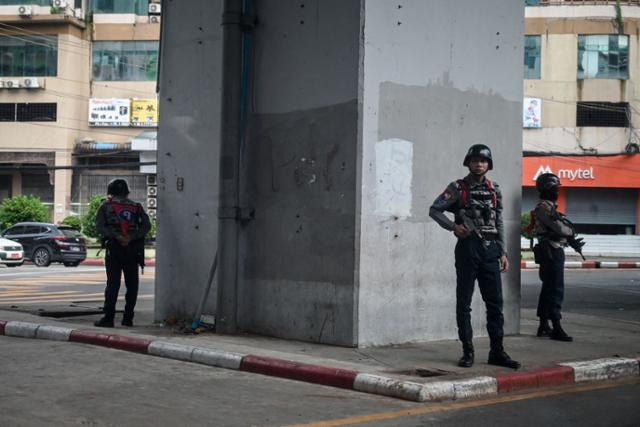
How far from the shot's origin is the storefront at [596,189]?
44.5 meters

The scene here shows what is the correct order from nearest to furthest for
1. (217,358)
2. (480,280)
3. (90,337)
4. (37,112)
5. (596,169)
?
(480,280), (217,358), (90,337), (596,169), (37,112)

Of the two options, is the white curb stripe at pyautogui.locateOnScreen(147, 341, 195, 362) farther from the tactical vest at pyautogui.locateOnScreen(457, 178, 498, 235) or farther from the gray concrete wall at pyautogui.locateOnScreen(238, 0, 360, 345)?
the tactical vest at pyautogui.locateOnScreen(457, 178, 498, 235)

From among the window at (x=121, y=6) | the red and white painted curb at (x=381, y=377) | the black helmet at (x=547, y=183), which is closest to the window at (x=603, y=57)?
the window at (x=121, y=6)

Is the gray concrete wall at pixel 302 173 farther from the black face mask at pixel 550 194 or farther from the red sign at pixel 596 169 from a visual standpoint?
the red sign at pixel 596 169

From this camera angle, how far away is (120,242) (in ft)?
32.5

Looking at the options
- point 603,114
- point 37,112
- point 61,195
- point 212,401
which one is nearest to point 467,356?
point 212,401

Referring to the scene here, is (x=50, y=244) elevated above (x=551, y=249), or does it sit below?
below

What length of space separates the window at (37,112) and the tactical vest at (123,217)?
39.7m

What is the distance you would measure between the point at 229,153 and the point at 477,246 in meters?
3.10

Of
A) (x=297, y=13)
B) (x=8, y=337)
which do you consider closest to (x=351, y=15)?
(x=297, y=13)

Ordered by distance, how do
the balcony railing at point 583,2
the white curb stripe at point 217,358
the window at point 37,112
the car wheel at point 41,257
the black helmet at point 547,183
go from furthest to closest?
the window at point 37,112 < the balcony railing at point 583,2 < the car wheel at point 41,257 < the black helmet at point 547,183 < the white curb stripe at point 217,358

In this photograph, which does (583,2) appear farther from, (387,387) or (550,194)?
(387,387)

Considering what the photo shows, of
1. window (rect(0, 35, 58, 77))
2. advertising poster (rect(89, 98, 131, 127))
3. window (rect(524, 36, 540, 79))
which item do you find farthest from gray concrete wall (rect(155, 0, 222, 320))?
window (rect(0, 35, 58, 77))

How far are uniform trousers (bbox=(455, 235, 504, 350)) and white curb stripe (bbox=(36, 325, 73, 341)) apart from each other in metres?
4.40
